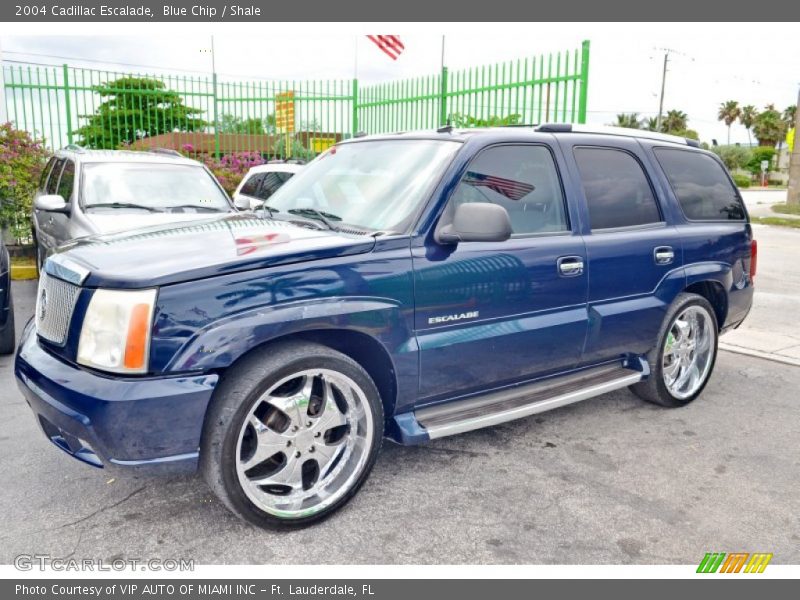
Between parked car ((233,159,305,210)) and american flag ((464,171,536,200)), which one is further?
parked car ((233,159,305,210))

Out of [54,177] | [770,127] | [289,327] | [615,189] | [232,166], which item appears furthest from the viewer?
[770,127]

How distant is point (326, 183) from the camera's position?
13.6 ft

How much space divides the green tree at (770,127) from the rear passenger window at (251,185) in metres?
92.5

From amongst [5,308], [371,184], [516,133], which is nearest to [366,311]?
[371,184]

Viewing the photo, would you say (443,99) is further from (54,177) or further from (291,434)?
(291,434)

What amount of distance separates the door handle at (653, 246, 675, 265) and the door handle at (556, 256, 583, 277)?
2.52 feet

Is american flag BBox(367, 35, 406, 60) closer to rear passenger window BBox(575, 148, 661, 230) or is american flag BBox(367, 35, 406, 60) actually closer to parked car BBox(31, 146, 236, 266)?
parked car BBox(31, 146, 236, 266)

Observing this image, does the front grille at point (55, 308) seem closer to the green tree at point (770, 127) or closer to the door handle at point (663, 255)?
the door handle at point (663, 255)

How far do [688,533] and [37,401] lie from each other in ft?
9.92

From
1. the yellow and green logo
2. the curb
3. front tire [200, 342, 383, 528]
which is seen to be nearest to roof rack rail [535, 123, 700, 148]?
front tire [200, 342, 383, 528]

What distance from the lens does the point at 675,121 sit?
88.6 m

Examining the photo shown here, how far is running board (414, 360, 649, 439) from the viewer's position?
349 cm

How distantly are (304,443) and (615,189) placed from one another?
102 inches
